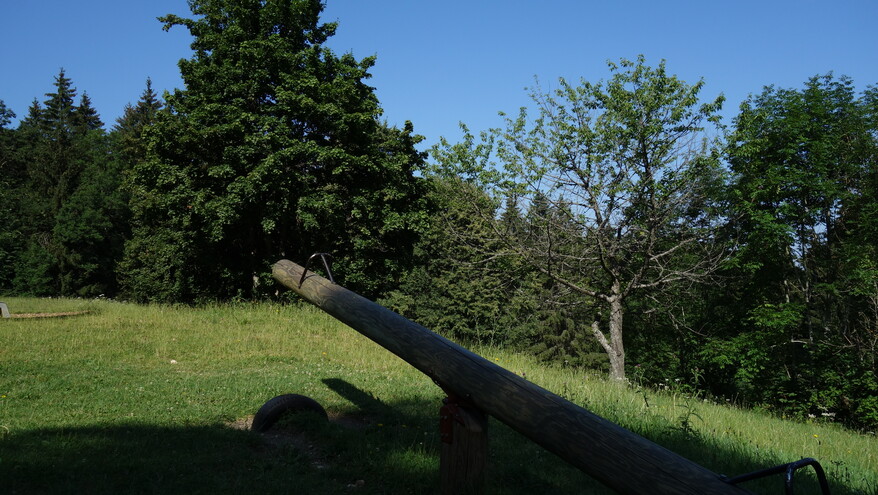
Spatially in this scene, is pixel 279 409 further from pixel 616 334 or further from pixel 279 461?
pixel 616 334

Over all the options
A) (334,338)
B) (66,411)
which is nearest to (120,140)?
(334,338)

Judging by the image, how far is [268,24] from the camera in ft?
69.1

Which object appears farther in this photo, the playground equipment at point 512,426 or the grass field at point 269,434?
the grass field at point 269,434

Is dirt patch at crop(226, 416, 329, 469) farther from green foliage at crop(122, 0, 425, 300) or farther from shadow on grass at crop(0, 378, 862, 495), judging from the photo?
green foliage at crop(122, 0, 425, 300)

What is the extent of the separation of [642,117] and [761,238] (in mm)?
6840

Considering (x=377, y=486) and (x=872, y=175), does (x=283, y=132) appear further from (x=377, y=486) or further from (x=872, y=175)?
(x=872, y=175)

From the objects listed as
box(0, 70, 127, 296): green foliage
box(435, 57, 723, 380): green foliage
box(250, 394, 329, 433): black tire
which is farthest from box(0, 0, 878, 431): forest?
box(0, 70, 127, 296): green foliage

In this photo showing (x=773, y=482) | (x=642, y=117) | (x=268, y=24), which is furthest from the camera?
(x=268, y=24)

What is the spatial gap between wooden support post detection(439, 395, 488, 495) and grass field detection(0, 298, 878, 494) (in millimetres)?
624

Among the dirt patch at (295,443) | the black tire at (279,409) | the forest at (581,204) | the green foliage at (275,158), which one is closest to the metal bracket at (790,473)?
the dirt patch at (295,443)

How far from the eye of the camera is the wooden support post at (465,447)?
3.61m

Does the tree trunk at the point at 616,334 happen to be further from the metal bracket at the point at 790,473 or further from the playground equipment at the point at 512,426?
the metal bracket at the point at 790,473

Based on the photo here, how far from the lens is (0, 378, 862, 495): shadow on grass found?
421cm

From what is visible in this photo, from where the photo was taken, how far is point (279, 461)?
480cm
